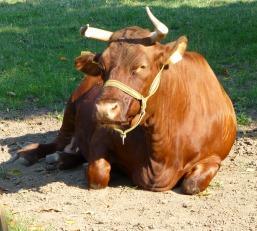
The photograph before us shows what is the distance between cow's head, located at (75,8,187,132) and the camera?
5.77 metres

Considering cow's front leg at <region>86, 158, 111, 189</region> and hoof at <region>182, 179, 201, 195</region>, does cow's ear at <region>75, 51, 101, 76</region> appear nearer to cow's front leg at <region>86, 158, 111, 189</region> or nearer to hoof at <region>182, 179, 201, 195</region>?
cow's front leg at <region>86, 158, 111, 189</region>

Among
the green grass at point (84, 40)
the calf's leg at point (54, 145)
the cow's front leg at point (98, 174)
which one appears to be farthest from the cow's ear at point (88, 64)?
the green grass at point (84, 40)

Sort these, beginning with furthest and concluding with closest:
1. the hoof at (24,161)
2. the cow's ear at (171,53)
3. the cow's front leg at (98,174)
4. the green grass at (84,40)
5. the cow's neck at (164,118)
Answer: the green grass at (84,40) → the hoof at (24,161) → the cow's front leg at (98,174) → the cow's neck at (164,118) → the cow's ear at (171,53)

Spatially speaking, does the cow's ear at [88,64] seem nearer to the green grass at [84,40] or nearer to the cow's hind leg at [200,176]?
the cow's hind leg at [200,176]

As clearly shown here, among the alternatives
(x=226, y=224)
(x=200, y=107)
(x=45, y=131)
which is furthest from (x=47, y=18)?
(x=226, y=224)

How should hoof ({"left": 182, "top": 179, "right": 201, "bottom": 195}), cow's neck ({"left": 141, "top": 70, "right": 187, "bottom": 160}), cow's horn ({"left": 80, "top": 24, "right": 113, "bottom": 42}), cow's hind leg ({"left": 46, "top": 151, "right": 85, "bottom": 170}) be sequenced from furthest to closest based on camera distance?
cow's hind leg ({"left": 46, "top": 151, "right": 85, "bottom": 170}), hoof ({"left": 182, "top": 179, "right": 201, "bottom": 195}), cow's neck ({"left": 141, "top": 70, "right": 187, "bottom": 160}), cow's horn ({"left": 80, "top": 24, "right": 113, "bottom": 42})

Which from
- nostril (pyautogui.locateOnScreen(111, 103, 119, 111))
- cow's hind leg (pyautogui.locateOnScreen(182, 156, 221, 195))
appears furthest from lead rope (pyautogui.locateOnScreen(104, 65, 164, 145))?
cow's hind leg (pyautogui.locateOnScreen(182, 156, 221, 195))

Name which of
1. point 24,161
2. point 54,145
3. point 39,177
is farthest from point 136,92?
point 54,145

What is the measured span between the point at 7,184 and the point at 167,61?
2169 millimetres

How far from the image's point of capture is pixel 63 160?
7.54 meters

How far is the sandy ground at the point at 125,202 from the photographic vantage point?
233 inches

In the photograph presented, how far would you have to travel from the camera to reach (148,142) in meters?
6.49

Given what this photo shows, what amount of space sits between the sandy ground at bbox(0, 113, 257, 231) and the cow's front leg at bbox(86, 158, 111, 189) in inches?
2.8

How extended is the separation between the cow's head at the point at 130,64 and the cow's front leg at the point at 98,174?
3.08 feet
